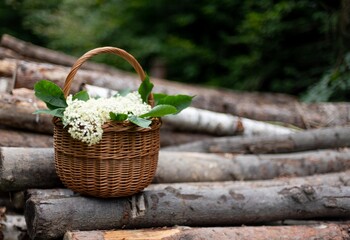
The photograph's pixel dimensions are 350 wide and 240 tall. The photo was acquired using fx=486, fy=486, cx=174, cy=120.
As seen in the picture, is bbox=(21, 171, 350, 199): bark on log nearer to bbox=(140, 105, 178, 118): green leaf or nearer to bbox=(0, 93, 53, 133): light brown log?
bbox=(140, 105, 178, 118): green leaf

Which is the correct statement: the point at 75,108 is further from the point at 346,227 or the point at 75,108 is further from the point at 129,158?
the point at 346,227

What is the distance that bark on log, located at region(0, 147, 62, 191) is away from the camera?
8.28ft

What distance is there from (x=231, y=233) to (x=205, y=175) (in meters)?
0.75

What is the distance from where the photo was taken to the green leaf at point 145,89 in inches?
98.3

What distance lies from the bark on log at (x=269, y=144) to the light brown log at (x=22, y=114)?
3.20ft

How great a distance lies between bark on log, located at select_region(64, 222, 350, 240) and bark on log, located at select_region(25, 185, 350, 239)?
7 cm

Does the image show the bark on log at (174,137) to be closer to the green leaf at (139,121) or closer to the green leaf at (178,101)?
the green leaf at (178,101)

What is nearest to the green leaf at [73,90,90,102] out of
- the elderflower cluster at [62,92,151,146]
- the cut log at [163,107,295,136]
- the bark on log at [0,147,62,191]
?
the elderflower cluster at [62,92,151,146]

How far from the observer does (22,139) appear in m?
3.14

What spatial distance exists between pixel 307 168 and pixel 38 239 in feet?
6.53

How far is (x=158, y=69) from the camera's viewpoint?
8102 millimetres

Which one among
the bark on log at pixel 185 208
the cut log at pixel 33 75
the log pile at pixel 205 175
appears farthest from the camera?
the cut log at pixel 33 75

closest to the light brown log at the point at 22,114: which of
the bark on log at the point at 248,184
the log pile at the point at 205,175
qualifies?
the log pile at the point at 205,175

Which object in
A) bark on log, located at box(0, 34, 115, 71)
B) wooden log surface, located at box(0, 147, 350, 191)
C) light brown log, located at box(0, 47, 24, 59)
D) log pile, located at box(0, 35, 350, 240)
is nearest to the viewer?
log pile, located at box(0, 35, 350, 240)
